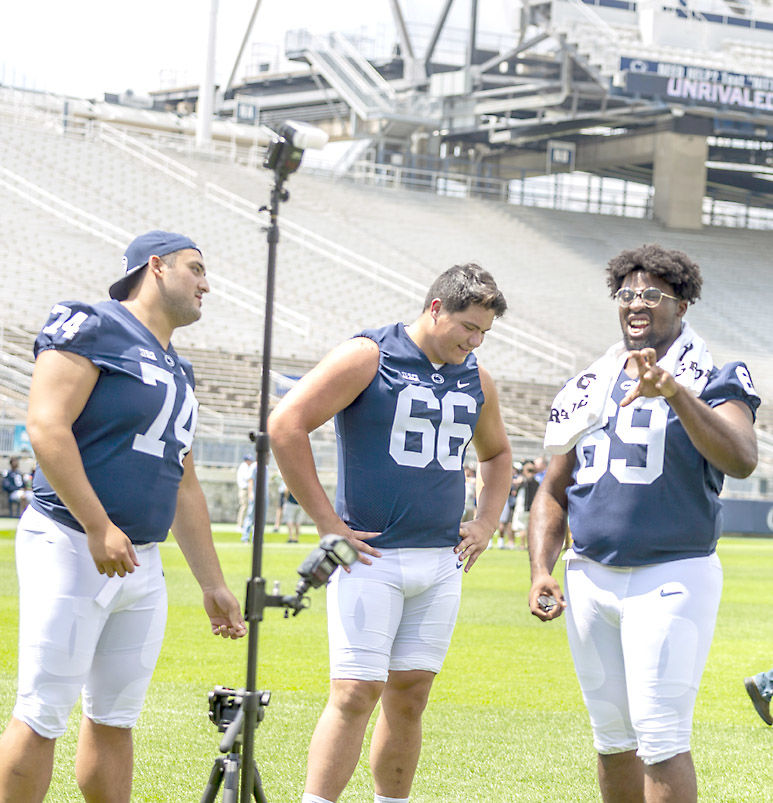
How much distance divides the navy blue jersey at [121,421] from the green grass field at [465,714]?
1.93 metres

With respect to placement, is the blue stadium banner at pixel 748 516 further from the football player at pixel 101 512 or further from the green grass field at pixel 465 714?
the football player at pixel 101 512

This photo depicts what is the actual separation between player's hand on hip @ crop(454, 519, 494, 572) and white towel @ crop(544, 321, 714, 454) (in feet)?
1.54

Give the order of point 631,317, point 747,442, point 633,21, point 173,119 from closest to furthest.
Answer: point 747,442
point 631,317
point 633,21
point 173,119

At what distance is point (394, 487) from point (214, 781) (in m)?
1.20

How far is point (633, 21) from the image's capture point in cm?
4312

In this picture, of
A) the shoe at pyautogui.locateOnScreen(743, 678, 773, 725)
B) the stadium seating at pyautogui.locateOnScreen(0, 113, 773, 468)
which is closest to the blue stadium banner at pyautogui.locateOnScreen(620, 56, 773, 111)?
the stadium seating at pyautogui.locateOnScreen(0, 113, 773, 468)

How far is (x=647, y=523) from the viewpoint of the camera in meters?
4.27

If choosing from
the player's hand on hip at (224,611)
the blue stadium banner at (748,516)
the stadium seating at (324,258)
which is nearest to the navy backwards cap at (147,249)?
the player's hand on hip at (224,611)

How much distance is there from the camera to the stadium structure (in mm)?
31844

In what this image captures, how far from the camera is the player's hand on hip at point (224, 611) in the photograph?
4.57m

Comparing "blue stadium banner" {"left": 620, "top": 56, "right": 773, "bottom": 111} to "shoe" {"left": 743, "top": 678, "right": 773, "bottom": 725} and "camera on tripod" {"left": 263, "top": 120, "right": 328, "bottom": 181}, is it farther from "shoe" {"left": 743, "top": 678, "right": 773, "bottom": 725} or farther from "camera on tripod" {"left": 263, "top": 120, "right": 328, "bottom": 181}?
"camera on tripod" {"left": 263, "top": 120, "right": 328, "bottom": 181}

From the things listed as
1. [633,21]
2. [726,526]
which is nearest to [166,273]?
[726,526]

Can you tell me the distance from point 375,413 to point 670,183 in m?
41.5

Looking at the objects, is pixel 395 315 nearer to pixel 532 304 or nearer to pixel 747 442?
pixel 532 304
